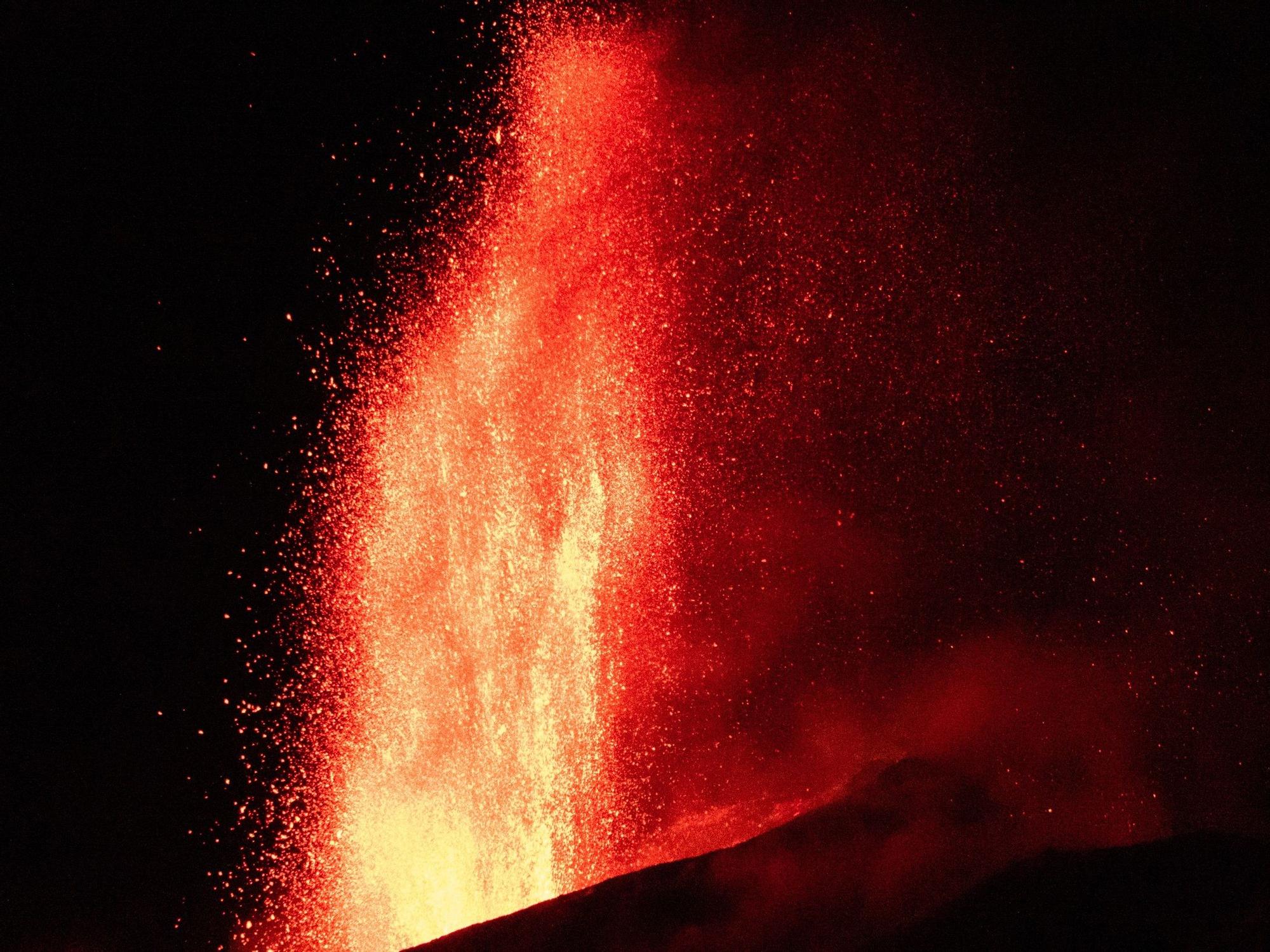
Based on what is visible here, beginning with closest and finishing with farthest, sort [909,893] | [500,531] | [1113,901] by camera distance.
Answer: [1113,901]
[909,893]
[500,531]

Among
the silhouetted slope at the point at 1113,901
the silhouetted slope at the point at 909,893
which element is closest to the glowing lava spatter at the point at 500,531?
the silhouetted slope at the point at 909,893

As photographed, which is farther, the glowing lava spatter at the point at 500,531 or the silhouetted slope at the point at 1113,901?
the glowing lava spatter at the point at 500,531

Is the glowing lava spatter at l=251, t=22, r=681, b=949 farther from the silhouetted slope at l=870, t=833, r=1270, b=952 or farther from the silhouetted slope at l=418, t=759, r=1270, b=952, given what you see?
the silhouetted slope at l=870, t=833, r=1270, b=952

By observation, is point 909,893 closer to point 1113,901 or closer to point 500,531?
point 1113,901

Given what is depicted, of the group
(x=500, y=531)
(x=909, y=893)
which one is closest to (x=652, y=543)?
(x=500, y=531)

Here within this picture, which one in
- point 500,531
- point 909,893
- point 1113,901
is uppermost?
point 500,531

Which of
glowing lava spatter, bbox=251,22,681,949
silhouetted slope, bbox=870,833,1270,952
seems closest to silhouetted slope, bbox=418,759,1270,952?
silhouetted slope, bbox=870,833,1270,952

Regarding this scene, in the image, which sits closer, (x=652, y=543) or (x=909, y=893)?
(x=909, y=893)

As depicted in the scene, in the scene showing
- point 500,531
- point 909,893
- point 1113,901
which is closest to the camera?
point 1113,901

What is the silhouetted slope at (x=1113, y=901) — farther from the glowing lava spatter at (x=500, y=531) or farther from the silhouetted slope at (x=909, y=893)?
the glowing lava spatter at (x=500, y=531)

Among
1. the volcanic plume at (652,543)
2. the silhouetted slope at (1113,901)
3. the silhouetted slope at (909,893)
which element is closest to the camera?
the silhouetted slope at (1113,901)

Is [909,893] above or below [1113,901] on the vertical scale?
above

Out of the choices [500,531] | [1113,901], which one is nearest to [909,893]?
[1113,901]

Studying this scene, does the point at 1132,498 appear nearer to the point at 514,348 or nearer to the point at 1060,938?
the point at 514,348
